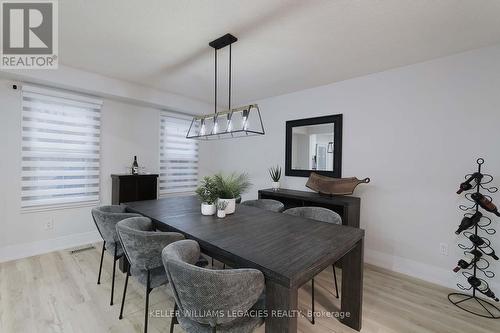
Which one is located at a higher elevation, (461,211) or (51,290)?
(461,211)

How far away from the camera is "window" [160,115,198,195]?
4305 mm

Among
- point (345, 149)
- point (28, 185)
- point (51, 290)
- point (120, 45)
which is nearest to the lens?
point (51, 290)

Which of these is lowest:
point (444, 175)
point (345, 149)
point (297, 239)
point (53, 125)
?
Result: point (297, 239)

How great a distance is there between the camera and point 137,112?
394 centimetres

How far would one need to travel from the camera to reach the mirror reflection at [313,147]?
132 inches

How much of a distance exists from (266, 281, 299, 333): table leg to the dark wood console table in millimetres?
1832

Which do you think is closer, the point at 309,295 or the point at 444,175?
the point at 309,295

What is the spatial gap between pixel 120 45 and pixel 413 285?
161 inches

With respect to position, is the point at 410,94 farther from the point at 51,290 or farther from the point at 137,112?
the point at 51,290

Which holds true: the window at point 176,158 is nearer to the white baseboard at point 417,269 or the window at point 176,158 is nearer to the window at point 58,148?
the window at point 58,148

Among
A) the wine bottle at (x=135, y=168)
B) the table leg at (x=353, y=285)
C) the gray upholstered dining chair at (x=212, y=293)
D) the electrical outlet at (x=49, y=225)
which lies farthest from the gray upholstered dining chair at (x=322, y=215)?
the electrical outlet at (x=49, y=225)

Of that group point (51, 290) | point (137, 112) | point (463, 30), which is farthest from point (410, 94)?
point (51, 290)

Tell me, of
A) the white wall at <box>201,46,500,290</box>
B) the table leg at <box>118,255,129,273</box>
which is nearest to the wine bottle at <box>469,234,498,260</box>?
the white wall at <box>201,46,500,290</box>

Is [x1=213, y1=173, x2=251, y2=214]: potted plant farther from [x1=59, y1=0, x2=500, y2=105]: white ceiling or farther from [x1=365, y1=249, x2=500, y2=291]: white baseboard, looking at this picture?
[x1=365, y1=249, x2=500, y2=291]: white baseboard
